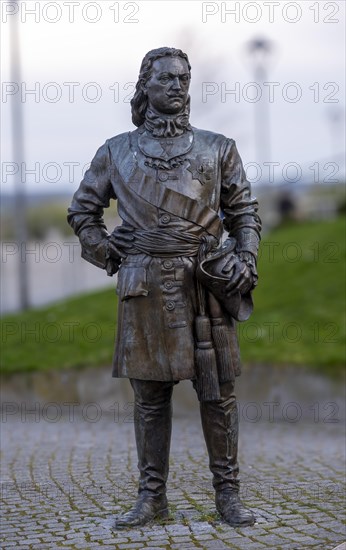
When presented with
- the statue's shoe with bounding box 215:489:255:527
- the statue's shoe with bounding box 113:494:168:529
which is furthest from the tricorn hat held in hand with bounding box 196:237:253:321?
the statue's shoe with bounding box 113:494:168:529

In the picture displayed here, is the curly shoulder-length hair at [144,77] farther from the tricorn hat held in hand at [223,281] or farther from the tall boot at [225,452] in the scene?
the tall boot at [225,452]

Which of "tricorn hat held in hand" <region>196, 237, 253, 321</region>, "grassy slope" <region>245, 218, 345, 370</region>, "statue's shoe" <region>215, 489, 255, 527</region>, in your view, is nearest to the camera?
"tricorn hat held in hand" <region>196, 237, 253, 321</region>

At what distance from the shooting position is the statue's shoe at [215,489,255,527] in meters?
6.46

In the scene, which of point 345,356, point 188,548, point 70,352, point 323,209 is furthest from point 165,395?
point 323,209

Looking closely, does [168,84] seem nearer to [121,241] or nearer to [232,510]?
[121,241]

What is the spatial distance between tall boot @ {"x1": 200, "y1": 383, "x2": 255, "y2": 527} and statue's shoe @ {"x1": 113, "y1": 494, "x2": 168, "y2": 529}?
36 cm

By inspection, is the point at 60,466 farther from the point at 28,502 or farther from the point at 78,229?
the point at 78,229

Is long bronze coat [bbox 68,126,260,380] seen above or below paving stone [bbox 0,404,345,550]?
above

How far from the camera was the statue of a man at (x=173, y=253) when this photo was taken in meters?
6.22

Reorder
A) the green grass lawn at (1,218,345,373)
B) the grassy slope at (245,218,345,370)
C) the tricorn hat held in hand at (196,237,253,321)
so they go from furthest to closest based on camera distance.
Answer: the green grass lawn at (1,218,345,373)
the grassy slope at (245,218,345,370)
the tricorn hat held in hand at (196,237,253,321)

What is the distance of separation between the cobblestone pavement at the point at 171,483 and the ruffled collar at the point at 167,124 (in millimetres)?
2478

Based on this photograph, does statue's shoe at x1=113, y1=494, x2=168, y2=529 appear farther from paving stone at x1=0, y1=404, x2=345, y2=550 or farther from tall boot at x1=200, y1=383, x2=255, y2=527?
tall boot at x1=200, y1=383, x2=255, y2=527

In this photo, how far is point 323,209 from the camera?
25.3 metres

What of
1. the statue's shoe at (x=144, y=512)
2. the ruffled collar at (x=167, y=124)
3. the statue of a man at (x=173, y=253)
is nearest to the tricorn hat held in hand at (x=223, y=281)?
the statue of a man at (x=173, y=253)
